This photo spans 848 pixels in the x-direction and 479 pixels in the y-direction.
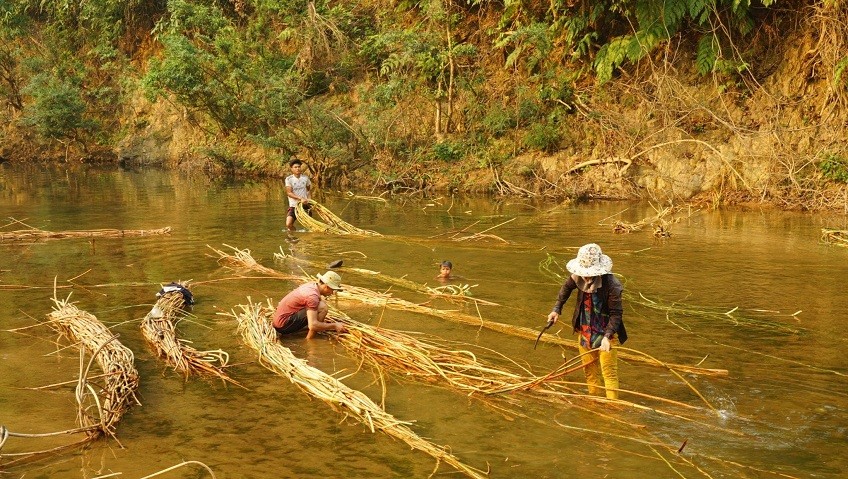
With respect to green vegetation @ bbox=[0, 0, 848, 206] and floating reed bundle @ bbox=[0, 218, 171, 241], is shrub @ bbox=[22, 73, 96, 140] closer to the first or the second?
green vegetation @ bbox=[0, 0, 848, 206]

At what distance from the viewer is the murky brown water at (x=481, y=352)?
510cm

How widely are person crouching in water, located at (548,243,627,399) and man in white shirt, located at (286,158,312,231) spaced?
27.1 ft

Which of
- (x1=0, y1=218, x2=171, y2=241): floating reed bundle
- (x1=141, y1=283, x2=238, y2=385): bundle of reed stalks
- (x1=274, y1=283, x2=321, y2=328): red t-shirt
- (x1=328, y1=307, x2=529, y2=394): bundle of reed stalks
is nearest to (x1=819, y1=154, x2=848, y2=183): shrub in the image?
(x1=328, y1=307, x2=529, y2=394): bundle of reed stalks

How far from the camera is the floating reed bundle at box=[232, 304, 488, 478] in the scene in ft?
16.8

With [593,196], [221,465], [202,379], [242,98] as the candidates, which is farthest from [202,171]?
[221,465]

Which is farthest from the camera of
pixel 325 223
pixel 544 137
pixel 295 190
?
pixel 544 137

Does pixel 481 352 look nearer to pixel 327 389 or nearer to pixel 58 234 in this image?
pixel 327 389

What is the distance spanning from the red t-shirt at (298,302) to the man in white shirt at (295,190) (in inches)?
236

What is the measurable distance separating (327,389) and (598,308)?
2069 millimetres

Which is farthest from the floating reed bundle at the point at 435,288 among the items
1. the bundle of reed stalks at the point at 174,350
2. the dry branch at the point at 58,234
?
the dry branch at the point at 58,234

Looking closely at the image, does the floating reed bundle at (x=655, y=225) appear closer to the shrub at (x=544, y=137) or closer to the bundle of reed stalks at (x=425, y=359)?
the shrub at (x=544, y=137)

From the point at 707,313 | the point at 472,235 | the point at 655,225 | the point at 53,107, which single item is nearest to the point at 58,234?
the point at 472,235

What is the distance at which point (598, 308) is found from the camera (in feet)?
19.0

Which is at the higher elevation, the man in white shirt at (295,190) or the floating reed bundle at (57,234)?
the man in white shirt at (295,190)
